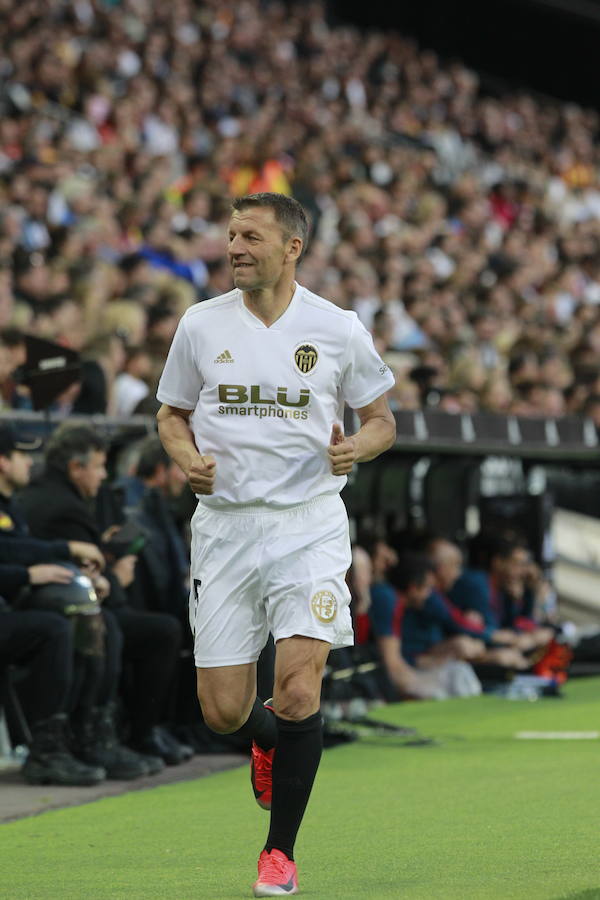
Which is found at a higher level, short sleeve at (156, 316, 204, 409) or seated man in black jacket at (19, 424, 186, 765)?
short sleeve at (156, 316, 204, 409)

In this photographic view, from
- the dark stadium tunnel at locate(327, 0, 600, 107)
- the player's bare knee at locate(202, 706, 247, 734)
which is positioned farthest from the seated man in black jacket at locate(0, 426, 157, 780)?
the dark stadium tunnel at locate(327, 0, 600, 107)

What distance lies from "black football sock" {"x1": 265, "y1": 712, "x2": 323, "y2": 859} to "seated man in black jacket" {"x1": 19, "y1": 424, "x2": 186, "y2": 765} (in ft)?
12.0

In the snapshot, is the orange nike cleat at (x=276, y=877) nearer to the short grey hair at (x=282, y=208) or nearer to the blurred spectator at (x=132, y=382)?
the short grey hair at (x=282, y=208)

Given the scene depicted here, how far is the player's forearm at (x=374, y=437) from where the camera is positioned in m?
A: 5.38

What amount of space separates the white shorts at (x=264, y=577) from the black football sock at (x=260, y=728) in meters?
0.27

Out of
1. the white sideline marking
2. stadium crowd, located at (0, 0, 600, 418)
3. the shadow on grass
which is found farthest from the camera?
stadium crowd, located at (0, 0, 600, 418)

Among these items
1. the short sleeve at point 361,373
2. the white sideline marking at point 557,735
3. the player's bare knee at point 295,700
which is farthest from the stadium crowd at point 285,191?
the player's bare knee at point 295,700

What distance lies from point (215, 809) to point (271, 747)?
1.92 metres

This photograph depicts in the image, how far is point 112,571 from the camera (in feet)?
30.0

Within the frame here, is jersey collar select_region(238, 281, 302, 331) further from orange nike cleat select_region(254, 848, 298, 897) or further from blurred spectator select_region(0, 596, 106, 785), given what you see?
blurred spectator select_region(0, 596, 106, 785)

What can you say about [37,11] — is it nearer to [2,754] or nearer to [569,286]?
[569,286]

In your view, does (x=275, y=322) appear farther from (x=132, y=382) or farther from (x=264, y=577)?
(x=132, y=382)

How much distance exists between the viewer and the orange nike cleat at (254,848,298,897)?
495 centimetres

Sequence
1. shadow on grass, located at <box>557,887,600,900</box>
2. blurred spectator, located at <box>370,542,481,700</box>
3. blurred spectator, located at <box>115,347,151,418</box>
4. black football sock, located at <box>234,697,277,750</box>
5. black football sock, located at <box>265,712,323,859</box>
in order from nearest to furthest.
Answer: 1. shadow on grass, located at <box>557,887,600,900</box>
2. black football sock, located at <box>265,712,323,859</box>
3. black football sock, located at <box>234,697,277,750</box>
4. blurred spectator, located at <box>115,347,151,418</box>
5. blurred spectator, located at <box>370,542,481,700</box>
